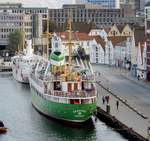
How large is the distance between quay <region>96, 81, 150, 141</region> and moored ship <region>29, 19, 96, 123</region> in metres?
1.72

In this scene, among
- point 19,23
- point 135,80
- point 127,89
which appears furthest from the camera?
point 19,23

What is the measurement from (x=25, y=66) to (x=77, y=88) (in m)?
38.8

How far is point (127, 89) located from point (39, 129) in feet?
65.3

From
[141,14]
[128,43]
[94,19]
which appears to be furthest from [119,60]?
[141,14]

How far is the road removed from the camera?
53812mm

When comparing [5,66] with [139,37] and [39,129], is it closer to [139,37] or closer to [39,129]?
[139,37]

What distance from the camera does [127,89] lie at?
2589 inches

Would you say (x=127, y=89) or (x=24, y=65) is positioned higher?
(x=24, y=65)

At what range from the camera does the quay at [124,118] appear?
139 feet

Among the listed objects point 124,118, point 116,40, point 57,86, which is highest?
point 116,40

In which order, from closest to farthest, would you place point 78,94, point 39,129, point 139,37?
point 39,129
point 78,94
point 139,37

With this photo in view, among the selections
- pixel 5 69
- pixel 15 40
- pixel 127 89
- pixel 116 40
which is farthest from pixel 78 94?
pixel 15 40

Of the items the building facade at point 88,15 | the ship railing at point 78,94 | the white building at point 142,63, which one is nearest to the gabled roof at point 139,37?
the white building at point 142,63

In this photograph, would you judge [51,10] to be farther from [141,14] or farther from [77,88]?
[77,88]
